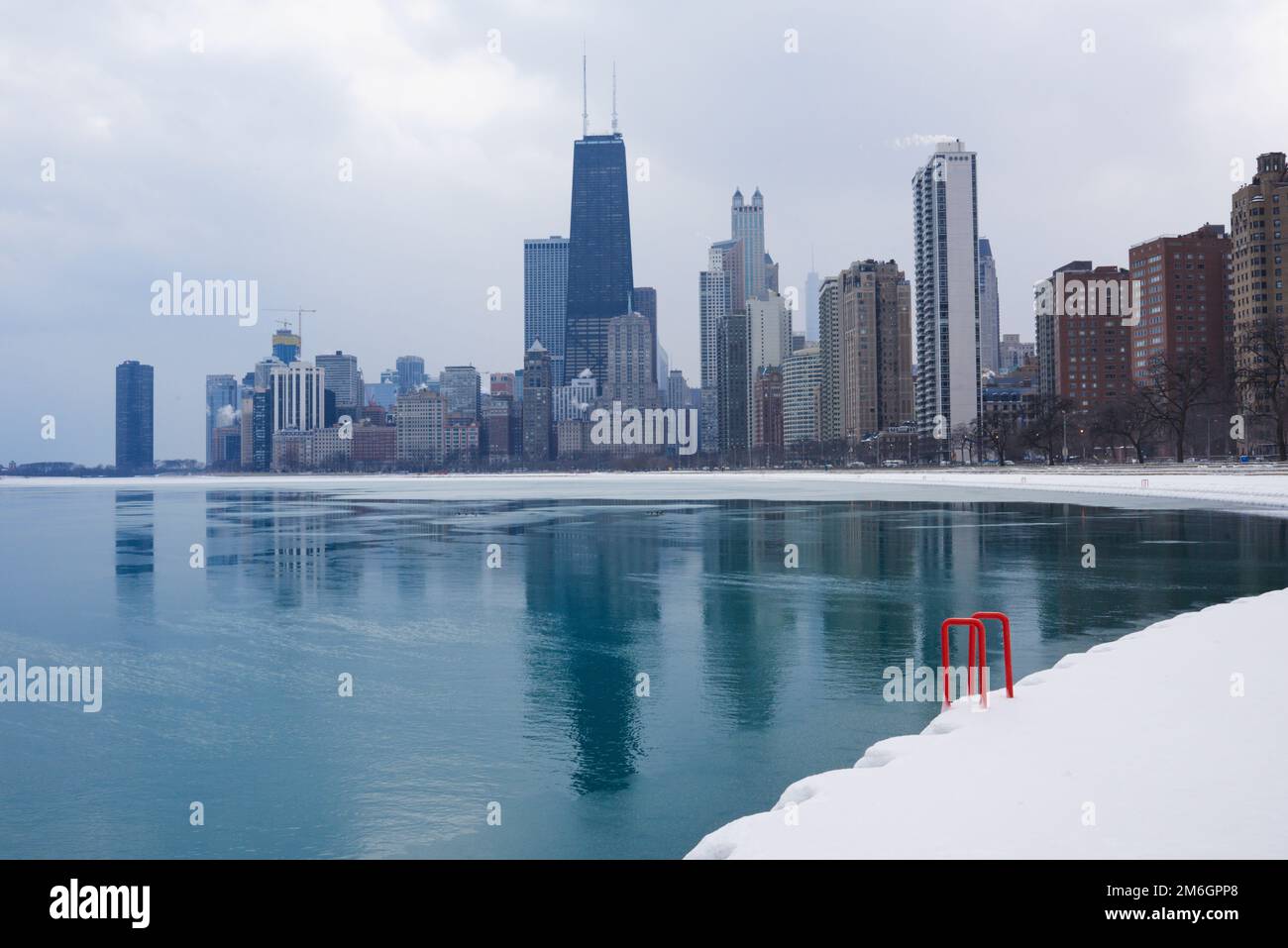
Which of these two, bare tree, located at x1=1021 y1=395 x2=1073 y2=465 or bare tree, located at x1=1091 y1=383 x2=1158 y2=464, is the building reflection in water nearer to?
bare tree, located at x1=1091 y1=383 x2=1158 y2=464

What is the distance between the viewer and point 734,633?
16.6 m

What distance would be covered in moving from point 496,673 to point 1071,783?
854 centimetres

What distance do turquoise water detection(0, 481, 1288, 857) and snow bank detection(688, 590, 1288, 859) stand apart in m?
1.22

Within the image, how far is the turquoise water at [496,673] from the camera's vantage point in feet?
28.4

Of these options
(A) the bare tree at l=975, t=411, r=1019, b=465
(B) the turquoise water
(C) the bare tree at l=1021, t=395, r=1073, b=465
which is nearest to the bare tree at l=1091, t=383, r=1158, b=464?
(C) the bare tree at l=1021, t=395, r=1073, b=465

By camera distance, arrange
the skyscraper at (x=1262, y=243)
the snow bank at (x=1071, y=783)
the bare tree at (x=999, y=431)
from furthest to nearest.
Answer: the skyscraper at (x=1262, y=243), the bare tree at (x=999, y=431), the snow bank at (x=1071, y=783)

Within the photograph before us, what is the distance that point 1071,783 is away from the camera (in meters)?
7.31

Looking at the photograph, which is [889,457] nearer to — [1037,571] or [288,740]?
[1037,571]

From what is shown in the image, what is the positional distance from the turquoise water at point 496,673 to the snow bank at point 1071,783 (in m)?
1.22

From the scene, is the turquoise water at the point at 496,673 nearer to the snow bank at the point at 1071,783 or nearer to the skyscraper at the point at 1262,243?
the snow bank at the point at 1071,783

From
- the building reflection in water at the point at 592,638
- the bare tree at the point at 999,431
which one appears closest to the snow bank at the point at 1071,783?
the building reflection in water at the point at 592,638

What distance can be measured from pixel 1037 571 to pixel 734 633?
34.3ft

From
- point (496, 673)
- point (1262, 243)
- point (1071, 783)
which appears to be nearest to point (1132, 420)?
point (1262, 243)
